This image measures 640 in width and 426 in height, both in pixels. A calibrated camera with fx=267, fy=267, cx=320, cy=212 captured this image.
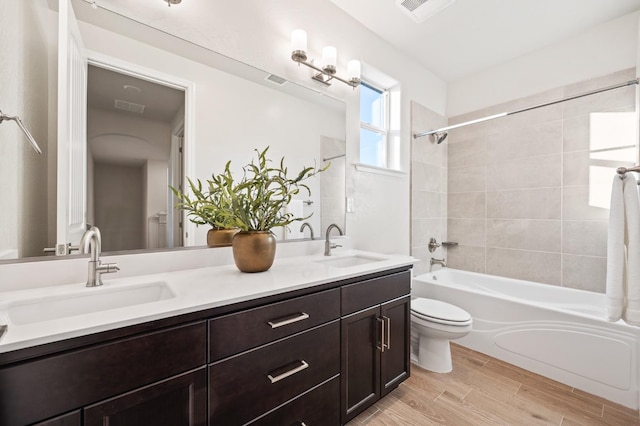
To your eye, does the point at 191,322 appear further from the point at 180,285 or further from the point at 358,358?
the point at 358,358

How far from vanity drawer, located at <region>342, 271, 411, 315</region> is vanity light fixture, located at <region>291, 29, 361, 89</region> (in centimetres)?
142

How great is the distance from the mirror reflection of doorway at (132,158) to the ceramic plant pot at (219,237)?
0.48 ft

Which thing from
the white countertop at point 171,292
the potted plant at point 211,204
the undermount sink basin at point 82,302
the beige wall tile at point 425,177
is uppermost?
the beige wall tile at point 425,177

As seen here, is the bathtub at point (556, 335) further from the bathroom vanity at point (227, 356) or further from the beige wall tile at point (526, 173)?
the bathroom vanity at point (227, 356)

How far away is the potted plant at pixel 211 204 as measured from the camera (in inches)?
52.2

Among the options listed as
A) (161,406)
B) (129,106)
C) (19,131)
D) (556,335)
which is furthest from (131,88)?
(556,335)

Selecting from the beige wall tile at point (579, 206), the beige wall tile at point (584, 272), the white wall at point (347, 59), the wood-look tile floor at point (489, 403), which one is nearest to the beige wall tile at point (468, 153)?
the white wall at point (347, 59)

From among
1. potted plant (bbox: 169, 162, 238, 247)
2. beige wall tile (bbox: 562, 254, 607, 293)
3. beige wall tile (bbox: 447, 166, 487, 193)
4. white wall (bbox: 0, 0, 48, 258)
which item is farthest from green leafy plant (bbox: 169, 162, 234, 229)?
beige wall tile (bbox: 562, 254, 607, 293)

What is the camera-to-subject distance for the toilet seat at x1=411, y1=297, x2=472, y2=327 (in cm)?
181

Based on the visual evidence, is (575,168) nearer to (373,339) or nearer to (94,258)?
(373,339)

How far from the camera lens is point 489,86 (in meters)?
2.84

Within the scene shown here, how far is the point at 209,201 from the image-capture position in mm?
1379

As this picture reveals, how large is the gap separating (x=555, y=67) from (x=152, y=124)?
10.8ft

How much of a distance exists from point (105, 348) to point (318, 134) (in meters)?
1.64
